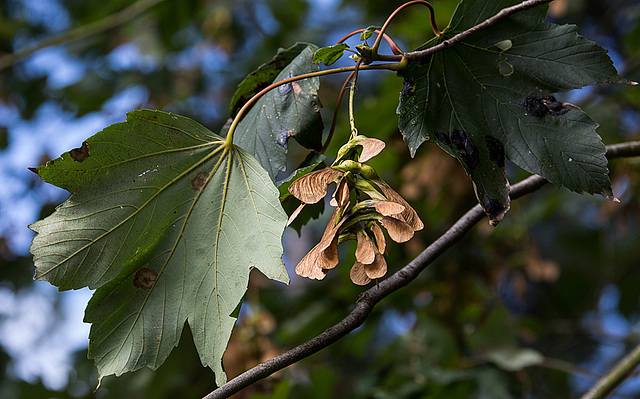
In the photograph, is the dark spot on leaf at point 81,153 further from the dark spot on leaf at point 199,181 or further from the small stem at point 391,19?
the small stem at point 391,19

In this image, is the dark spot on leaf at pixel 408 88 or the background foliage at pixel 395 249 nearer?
the dark spot on leaf at pixel 408 88

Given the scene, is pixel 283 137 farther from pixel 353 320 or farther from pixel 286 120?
pixel 353 320

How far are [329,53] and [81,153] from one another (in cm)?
33

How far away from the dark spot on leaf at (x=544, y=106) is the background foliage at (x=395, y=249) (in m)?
0.67

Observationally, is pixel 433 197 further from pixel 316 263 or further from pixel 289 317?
pixel 316 263

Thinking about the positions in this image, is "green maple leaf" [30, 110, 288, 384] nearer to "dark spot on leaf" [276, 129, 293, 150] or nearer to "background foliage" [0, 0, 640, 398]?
"dark spot on leaf" [276, 129, 293, 150]

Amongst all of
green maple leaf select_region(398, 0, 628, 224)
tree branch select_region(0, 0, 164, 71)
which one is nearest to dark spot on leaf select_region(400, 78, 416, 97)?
green maple leaf select_region(398, 0, 628, 224)

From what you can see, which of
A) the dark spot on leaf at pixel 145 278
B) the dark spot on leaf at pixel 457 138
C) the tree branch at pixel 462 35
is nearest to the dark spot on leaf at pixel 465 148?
the dark spot on leaf at pixel 457 138

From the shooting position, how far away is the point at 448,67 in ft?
2.19

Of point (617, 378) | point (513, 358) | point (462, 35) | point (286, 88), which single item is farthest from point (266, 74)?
point (513, 358)

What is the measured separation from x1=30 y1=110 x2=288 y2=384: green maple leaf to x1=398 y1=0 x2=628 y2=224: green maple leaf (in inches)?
9.6

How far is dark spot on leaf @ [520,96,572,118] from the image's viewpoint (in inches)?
25.3

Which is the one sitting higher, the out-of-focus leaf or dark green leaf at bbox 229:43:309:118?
dark green leaf at bbox 229:43:309:118

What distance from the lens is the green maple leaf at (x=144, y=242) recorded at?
583mm
